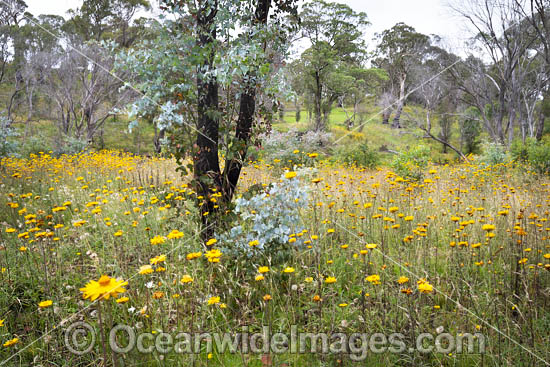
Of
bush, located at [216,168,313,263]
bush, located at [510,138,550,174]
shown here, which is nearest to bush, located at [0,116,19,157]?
bush, located at [216,168,313,263]

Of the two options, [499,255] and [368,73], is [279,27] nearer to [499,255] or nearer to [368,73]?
[499,255]

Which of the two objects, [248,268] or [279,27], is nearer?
[248,268]

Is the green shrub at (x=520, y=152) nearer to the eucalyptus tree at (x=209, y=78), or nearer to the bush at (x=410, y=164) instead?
→ the bush at (x=410, y=164)

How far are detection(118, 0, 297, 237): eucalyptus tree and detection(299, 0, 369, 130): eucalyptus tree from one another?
16.8 metres

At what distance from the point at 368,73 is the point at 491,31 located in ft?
39.3

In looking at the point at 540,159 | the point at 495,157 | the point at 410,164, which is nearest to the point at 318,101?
the point at 495,157

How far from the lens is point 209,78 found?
2.58 m

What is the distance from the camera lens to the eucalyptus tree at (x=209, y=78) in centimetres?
253

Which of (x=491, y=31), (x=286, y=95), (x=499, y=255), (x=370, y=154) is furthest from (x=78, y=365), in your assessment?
(x=491, y=31)

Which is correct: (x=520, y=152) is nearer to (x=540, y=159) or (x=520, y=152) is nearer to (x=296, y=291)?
(x=540, y=159)

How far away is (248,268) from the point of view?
2.25 metres

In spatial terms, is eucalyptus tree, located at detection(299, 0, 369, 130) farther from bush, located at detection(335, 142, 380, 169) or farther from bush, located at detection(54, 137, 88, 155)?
bush, located at detection(54, 137, 88, 155)

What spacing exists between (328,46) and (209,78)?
1993cm

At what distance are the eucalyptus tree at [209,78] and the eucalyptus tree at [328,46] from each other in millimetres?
16795
